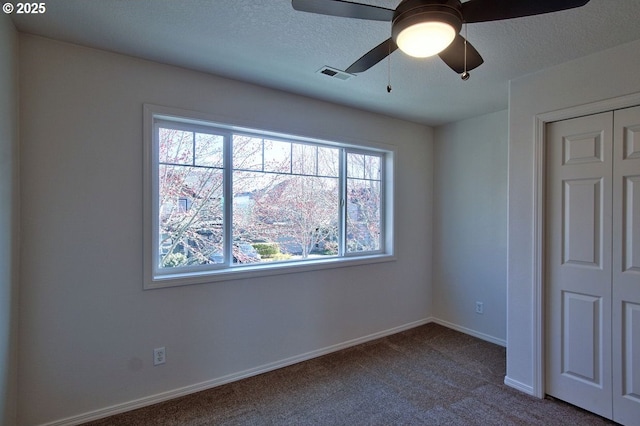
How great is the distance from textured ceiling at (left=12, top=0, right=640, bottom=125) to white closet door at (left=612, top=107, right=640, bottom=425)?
634 millimetres

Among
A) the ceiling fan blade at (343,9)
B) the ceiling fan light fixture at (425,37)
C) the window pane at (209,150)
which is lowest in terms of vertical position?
the window pane at (209,150)

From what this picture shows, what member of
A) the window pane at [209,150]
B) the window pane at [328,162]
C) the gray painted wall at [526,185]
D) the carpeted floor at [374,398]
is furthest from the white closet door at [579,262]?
the window pane at [209,150]

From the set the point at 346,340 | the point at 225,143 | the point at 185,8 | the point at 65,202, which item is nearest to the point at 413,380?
the point at 346,340

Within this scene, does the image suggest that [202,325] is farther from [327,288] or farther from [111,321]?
[327,288]

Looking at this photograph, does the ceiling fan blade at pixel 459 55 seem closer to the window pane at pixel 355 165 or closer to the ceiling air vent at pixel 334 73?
the ceiling air vent at pixel 334 73

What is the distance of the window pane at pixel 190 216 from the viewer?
99.3 inches

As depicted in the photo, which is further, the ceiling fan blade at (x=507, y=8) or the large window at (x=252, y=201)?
the large window at (x=252, y=201)

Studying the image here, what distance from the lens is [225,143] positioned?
2779 millimetres

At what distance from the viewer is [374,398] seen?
2.46 m

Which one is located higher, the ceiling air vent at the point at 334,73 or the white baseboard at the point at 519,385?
the ceiling air vent at the point at 334,73

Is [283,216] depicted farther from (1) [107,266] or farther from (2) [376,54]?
(2) [376,54]

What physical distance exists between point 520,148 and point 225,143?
242 cm

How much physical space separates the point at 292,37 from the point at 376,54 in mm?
738

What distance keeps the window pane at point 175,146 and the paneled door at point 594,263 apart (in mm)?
2806
